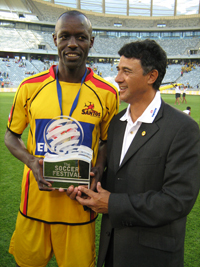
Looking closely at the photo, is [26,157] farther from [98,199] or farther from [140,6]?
[140,6]

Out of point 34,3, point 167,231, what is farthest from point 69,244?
point 34,3

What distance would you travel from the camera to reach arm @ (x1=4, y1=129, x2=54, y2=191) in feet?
5.50

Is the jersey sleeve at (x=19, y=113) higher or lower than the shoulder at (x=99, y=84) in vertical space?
lower

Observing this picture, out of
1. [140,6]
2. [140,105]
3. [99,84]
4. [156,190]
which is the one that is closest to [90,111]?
[99,84]

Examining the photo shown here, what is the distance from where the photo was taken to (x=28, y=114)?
202cm

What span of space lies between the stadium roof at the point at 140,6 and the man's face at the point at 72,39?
65845mm

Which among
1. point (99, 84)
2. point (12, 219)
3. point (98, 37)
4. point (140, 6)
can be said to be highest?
point (140, 6)

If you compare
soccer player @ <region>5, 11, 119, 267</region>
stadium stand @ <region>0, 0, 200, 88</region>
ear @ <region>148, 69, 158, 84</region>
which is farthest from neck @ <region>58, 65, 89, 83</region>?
stadium stand @ <region>0, 0, 200, 88</region>

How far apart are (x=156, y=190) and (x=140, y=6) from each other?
7050cm

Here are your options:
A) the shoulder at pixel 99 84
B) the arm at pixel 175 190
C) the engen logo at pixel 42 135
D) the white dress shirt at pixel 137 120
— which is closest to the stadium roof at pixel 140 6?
the shoulder at pixel 99 84

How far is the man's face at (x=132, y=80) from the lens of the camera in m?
1.70

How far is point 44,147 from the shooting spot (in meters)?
1.91

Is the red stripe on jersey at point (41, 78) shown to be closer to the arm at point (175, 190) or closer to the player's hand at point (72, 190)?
the player's hand at point (72, 190)

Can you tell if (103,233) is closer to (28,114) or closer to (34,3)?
(28,114)
